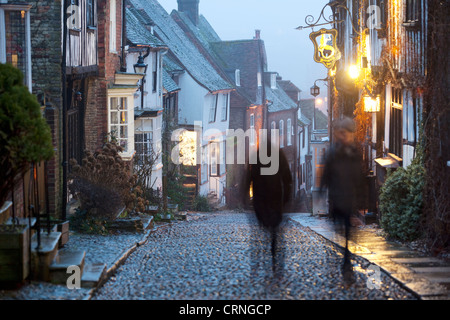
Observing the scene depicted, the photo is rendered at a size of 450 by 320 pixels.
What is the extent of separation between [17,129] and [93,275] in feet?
6.82

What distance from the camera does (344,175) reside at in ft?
29.3

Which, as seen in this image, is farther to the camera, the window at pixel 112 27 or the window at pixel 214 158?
the window at pixel 214 158

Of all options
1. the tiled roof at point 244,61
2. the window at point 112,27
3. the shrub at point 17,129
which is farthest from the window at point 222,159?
the shrub at point 17,129

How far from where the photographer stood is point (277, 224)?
905 centimetres

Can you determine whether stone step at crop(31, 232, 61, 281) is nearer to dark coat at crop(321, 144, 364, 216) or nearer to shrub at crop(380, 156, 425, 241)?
dark coat at crop(321, 144, 364, 216)

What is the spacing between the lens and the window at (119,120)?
695 inches

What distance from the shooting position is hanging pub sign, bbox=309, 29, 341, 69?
19.4 metres

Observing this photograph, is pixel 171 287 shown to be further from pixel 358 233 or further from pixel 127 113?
pixel 127 113

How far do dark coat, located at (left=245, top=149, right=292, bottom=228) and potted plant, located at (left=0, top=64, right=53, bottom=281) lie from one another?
309cm

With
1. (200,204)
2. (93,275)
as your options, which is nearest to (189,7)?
(200,204)

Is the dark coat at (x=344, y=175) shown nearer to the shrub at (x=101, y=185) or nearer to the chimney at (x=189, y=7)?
the shrub at (x=101, y=185)

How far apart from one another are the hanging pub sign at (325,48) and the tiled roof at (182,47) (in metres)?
13.5

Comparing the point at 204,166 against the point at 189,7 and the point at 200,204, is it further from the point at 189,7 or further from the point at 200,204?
the point at 189,7

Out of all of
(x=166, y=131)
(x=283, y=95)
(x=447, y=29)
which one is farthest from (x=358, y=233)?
(x=283, y=95)
